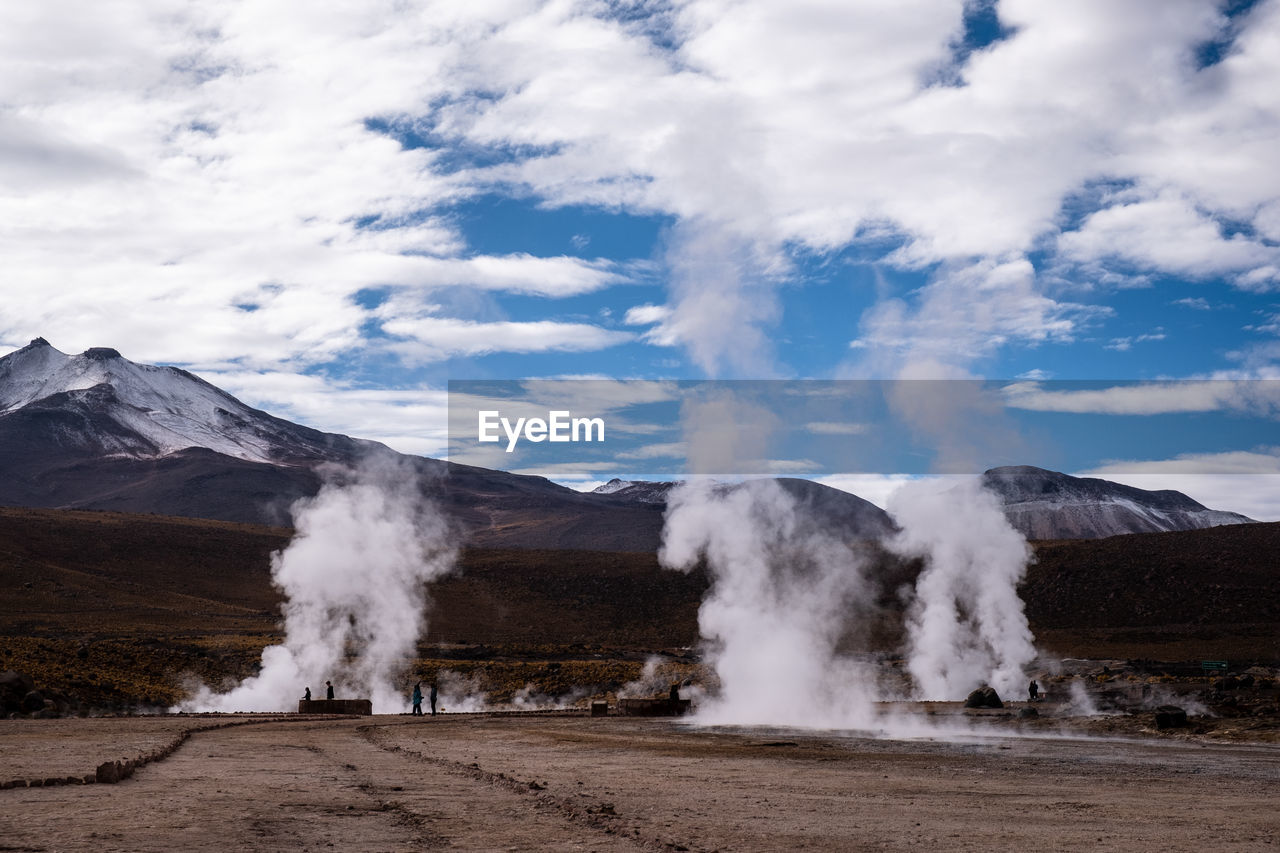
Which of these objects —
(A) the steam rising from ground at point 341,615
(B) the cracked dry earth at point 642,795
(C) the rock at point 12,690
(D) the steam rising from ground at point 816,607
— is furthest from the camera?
(A) the steam rising from ground at point 341,615

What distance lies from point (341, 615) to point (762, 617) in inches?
826

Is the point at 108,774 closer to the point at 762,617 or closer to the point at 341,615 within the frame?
the point at 762,617

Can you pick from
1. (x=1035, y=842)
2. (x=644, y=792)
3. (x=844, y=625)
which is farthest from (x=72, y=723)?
(x=844, y=625)

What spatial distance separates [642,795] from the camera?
19.5 m

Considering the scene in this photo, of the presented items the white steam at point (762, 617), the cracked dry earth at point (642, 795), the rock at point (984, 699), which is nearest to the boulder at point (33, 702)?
the cracked dry earth at point (642, 795)

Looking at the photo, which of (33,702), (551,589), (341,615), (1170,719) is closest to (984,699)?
(1170,719)

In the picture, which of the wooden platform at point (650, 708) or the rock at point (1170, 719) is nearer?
the rock at point (1170, 719)

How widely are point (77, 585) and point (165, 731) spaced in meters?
72.2

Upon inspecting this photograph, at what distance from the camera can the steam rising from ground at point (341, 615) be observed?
5588 centimetres

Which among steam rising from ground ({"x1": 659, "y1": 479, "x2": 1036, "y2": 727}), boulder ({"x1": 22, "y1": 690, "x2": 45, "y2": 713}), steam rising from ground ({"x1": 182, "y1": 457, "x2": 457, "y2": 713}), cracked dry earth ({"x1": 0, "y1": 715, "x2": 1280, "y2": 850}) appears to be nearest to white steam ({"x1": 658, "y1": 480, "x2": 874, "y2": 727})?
steam rising from ground ({"x1": 659, "y1": 479, "x2": 1036, "y2": 727})

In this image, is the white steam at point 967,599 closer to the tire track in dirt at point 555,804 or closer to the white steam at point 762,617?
the white steam at point 762,617

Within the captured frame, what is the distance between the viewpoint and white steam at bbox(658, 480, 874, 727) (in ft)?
159

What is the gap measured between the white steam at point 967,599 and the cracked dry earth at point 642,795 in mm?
28240

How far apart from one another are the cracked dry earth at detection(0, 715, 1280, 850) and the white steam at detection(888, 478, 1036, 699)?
28240 mm
